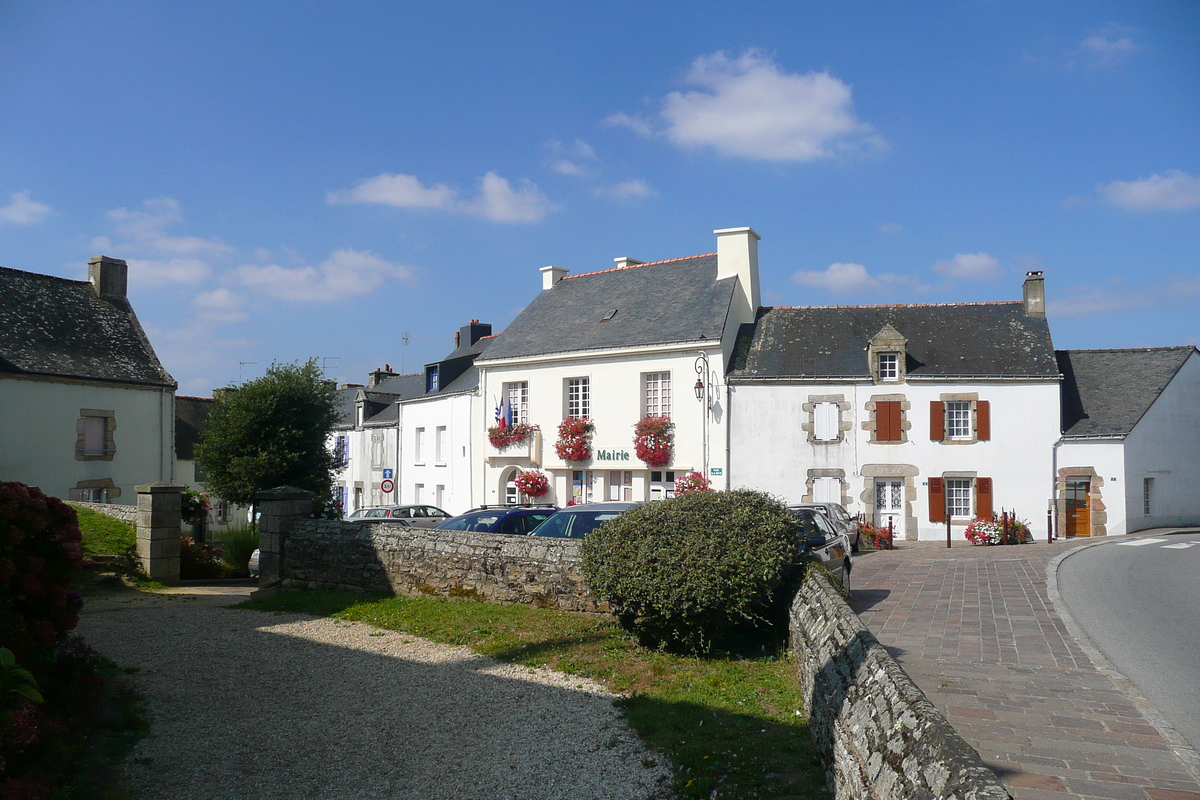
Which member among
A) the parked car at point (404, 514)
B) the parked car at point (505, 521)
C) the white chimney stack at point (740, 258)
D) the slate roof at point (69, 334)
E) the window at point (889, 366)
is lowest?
the parked car at point (404, 514)

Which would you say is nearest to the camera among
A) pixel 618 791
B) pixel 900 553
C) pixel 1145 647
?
pixel 618 791

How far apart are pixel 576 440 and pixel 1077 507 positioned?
47.9 ft

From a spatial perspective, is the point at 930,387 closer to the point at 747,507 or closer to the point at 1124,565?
the point at 1124,565

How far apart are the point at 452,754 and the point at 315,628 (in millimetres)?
4959

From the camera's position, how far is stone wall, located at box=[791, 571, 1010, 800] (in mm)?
3000

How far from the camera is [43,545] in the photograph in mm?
5852

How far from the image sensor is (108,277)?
2881 cm

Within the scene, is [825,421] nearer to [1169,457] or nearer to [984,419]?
[984,419]

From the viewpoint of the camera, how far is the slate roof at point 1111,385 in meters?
23.8

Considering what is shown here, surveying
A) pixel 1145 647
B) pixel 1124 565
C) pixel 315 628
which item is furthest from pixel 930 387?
pixel 315 628

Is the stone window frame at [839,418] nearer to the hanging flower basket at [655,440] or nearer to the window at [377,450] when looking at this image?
the hanging flower basket at [655,440]

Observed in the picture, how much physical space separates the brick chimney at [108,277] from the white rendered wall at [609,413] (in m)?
12.8

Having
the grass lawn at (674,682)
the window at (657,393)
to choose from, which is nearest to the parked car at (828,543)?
the grass lawn at (674,682)

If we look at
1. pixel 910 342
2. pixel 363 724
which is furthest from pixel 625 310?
pixel 363 724
